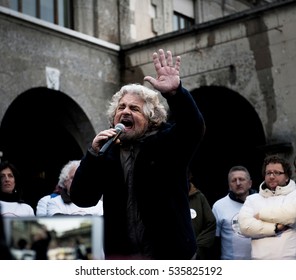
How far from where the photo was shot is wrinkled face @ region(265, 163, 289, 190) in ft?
12.9

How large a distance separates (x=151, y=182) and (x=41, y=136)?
8092 millimetres

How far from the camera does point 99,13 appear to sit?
32.9ft

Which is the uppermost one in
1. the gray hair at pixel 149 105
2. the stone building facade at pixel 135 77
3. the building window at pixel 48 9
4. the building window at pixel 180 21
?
the building window at pixel 180 21

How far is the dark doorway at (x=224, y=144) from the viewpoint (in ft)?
33.9

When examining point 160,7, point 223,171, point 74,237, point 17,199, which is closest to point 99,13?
point 160,7

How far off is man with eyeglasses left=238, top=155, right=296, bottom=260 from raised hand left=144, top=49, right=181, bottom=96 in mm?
1621

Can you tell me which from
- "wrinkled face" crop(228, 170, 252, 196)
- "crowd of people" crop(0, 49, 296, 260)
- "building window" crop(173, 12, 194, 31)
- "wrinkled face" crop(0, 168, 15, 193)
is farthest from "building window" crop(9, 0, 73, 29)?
"crowd of people" crop(0, 49, 296, 260)

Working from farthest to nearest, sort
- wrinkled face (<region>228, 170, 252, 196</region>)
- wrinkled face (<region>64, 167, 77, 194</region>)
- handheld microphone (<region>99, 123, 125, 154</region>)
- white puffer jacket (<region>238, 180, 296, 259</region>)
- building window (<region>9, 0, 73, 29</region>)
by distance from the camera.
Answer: building window (<region>9, 0, 73, 29</region>) → wrinkled face (<region>228, 170, 252, 196</region>) → wrinkled face (<region>64, 167, 77, 194</region>) → white puffer jacket (<region>238, 180, 296, 259</region>) → handheld microphone (<region>99, 123, 125, 154</region>)

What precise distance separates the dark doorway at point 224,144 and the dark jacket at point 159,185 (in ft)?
25.2

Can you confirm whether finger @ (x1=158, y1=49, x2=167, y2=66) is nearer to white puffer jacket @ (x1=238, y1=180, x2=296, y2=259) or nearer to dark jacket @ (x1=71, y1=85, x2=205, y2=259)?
dark jacket @ (x1=71, y1=85, x2=205, y2=259)

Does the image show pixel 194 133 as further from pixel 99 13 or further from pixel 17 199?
pixel 99 13

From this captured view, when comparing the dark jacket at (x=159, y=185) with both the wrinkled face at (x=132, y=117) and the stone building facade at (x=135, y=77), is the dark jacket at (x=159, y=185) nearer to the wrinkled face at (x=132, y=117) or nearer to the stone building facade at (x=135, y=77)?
the wrinkled face at (x=132, y=117)

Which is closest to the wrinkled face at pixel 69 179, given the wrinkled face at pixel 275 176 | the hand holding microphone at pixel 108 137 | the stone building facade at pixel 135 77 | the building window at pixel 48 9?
the wrinkled face at pixel 275 176

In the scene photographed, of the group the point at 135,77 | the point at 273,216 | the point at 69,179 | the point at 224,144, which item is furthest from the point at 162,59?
the point at 224,144
